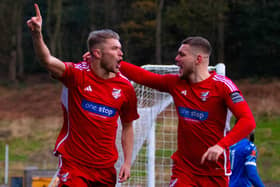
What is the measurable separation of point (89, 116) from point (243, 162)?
2.43m

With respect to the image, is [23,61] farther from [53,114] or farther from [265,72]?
[265,72]

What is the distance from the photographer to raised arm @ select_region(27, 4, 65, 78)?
489cm

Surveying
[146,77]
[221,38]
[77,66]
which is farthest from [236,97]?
[221,38]

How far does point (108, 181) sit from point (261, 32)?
37553 millimetres

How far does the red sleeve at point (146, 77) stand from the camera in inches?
225

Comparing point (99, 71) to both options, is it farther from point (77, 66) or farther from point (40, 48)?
point (40, 48)

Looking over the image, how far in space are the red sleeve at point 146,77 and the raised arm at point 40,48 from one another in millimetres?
781

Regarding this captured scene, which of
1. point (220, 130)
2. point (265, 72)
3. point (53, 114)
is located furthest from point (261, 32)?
point (220, 130)

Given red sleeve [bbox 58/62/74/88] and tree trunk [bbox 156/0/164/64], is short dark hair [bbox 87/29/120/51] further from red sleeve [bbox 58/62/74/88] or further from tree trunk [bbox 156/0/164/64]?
tree trunk [bbox 156/0/164/64]

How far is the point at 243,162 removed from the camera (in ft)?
23.0

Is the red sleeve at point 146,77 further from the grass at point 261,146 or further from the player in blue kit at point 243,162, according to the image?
the grass at point 261,146

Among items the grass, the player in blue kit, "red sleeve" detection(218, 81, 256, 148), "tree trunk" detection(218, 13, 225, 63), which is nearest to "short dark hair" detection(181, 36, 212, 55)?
"red sleeve" detection(218, 81, 256, 148)

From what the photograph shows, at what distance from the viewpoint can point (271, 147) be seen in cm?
2462

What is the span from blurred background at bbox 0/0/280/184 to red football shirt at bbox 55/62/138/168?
28.4 meters
